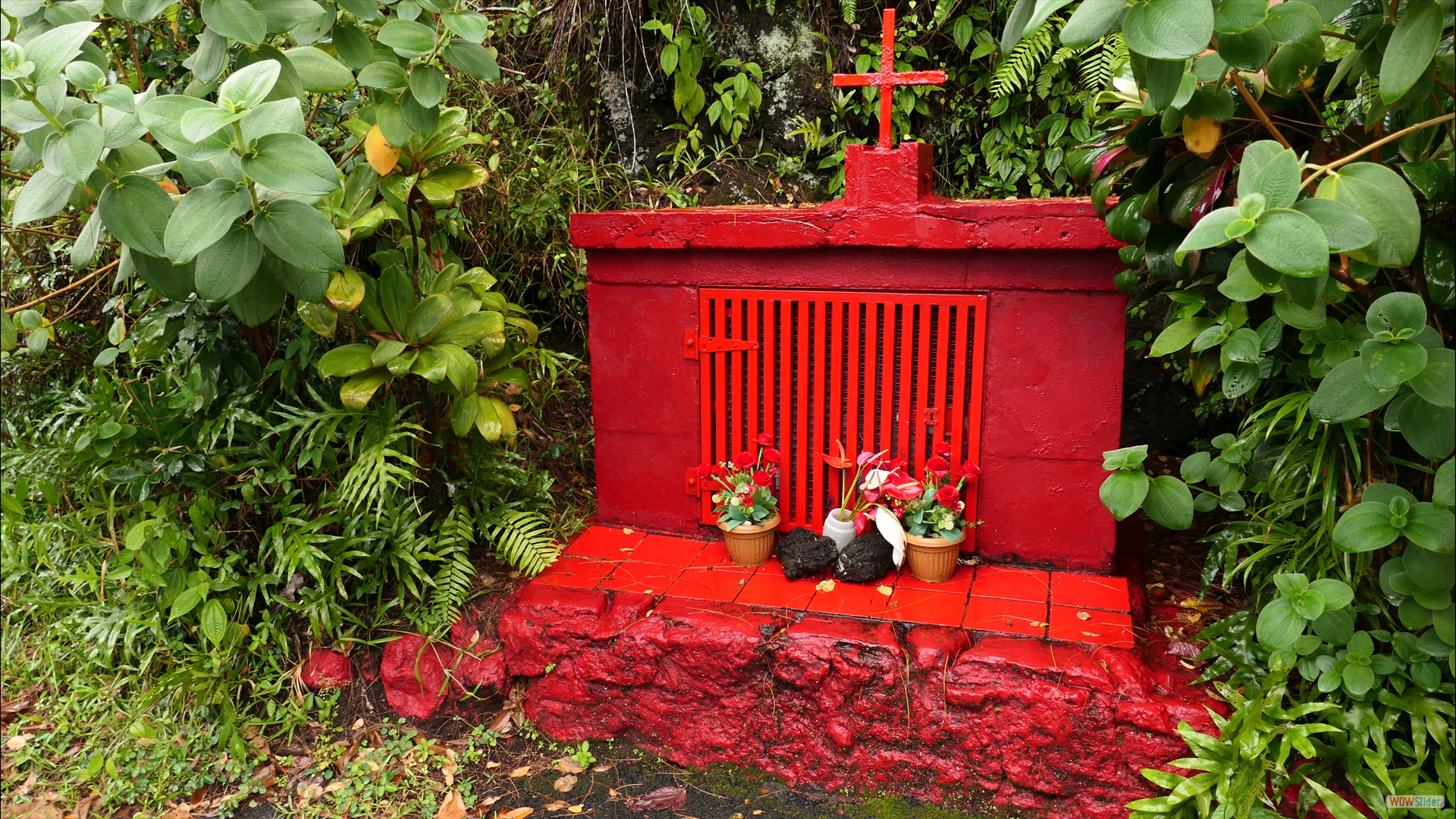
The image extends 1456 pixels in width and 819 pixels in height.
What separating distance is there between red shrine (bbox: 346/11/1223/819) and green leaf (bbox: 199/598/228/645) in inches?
24.1

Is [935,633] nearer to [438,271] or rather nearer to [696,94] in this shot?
[438,271]

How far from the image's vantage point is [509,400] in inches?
175

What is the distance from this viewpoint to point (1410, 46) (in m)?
1.88

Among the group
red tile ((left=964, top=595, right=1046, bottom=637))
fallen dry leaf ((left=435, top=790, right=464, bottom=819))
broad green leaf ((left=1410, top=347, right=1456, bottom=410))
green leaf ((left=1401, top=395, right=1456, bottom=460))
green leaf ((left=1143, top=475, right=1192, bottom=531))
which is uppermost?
broad green leaf ((left=1410, top=347, right=1456, bottom=410))

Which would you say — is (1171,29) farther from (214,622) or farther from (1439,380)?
(214,622)

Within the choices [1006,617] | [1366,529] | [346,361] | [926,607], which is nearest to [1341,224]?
[1366,529]

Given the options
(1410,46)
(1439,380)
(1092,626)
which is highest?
(1410,46)

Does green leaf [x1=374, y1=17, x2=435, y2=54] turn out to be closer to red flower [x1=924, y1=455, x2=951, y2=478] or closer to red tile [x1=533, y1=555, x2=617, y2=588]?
red tile [x1=533, y1=555, x2=617, y2=588]

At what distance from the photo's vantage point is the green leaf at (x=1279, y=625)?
94.2 inches

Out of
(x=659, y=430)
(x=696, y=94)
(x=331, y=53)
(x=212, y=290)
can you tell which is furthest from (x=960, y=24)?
(x=212, y=290)

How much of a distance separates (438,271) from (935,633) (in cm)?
242

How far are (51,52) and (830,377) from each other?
8.67ft

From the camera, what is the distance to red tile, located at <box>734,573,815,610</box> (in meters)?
3.39

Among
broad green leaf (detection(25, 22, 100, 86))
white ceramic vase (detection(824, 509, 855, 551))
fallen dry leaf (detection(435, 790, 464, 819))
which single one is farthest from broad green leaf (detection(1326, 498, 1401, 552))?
broad green leaf (detection(25, 22, 100, 86))
